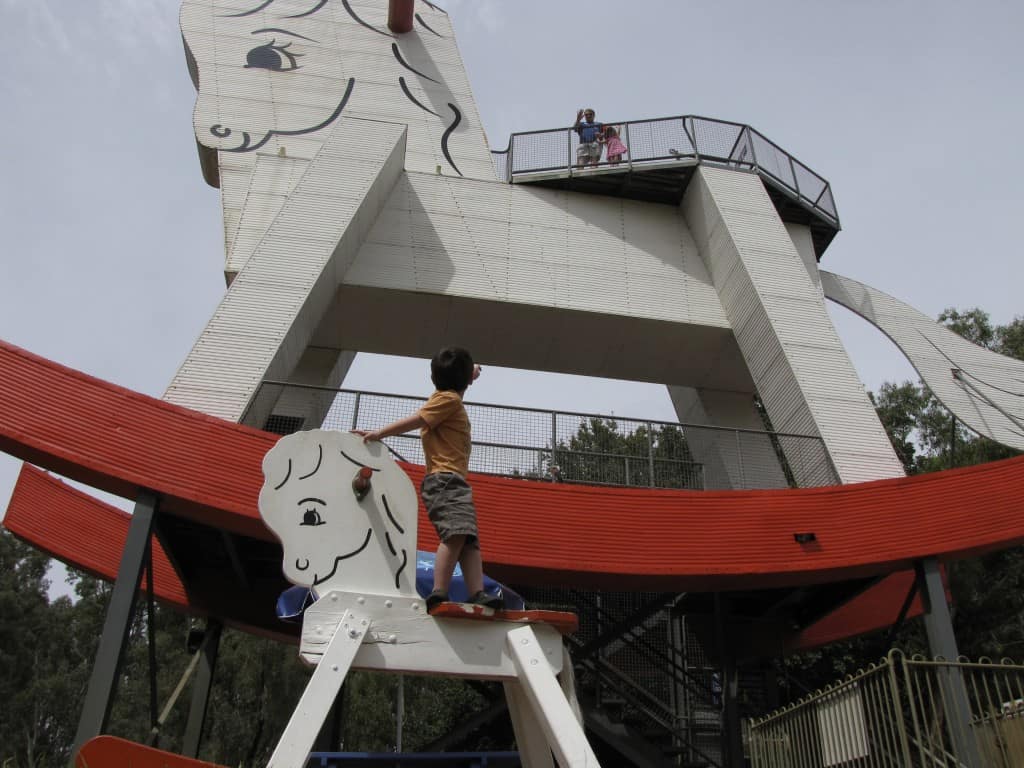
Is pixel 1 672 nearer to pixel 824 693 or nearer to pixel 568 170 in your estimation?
pixel 568 170

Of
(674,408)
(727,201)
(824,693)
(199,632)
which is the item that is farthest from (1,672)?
(824,693)

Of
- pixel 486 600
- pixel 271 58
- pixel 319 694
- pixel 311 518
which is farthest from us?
pixel 271 58

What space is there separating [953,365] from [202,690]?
1240cm

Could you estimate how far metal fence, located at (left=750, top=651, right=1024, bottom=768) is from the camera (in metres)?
5.57

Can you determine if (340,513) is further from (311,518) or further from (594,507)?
(594,507)

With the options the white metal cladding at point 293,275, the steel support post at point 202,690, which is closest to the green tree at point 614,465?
the white metal cladding at point 293,275

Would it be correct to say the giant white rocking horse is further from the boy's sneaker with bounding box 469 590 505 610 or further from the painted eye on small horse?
the boy's sneaker with bounding box 469 590 505 610

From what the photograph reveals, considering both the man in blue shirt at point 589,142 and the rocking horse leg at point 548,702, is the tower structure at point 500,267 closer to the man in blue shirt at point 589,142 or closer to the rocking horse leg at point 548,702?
the man in blue shirt at point 589,142

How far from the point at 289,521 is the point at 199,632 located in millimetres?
10109

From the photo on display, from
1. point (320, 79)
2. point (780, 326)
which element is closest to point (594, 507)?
point (780, 326)

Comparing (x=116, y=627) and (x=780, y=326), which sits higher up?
(x=780, y=326)

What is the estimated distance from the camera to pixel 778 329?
41.5 feet

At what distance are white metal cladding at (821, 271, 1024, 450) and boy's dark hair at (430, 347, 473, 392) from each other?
35.7 feet

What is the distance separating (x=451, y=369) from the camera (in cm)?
438
